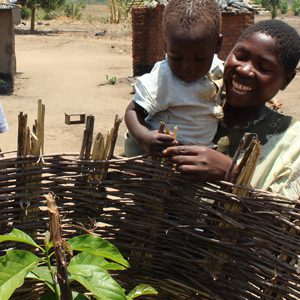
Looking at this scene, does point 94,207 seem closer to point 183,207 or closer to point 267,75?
point 183,207

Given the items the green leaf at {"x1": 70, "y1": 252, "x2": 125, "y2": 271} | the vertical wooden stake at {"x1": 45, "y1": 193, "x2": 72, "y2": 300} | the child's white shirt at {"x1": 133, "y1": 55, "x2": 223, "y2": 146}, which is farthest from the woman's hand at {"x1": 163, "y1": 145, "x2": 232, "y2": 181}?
the vertical wooden stake at {"x1": 45, "y1": 193, "x2": 72, "y2": 300}

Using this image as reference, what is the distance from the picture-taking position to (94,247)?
166cm

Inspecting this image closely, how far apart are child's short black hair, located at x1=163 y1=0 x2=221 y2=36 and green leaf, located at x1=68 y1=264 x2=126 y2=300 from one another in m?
0.88

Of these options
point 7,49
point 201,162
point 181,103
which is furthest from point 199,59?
point 7,49

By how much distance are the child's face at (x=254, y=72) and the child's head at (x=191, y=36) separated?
10 centimetres

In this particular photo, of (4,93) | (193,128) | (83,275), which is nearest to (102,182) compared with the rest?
(193,128)

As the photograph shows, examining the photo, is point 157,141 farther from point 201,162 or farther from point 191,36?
point 191,36

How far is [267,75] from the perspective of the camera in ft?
6.40

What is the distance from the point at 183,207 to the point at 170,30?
62cm

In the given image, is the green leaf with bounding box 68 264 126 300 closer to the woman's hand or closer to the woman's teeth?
the woman's hand

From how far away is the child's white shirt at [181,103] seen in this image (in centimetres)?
207

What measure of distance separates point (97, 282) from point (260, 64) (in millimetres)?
942

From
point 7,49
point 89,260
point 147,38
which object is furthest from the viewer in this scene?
point 147,38

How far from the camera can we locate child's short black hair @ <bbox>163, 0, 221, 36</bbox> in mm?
1961
